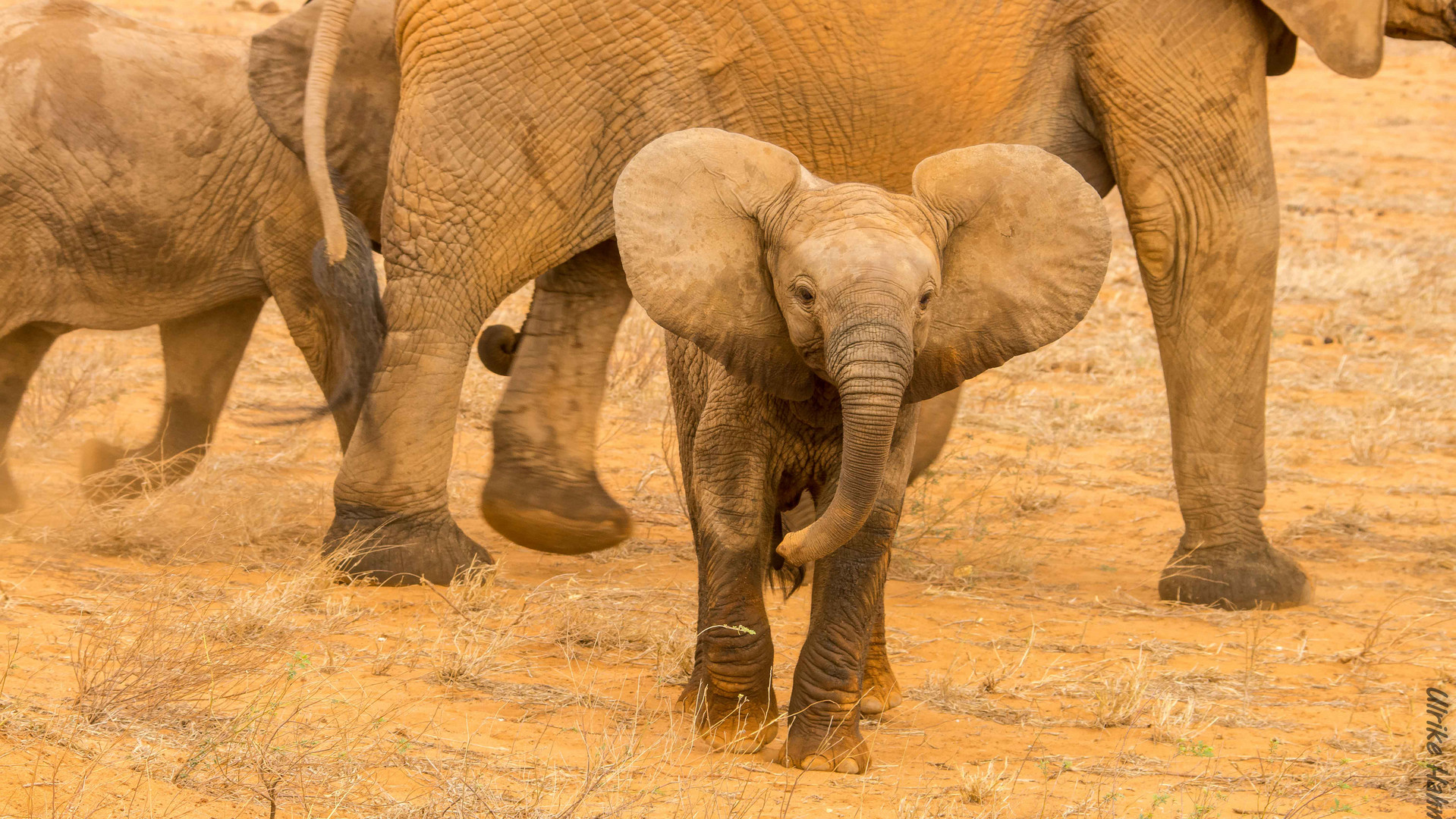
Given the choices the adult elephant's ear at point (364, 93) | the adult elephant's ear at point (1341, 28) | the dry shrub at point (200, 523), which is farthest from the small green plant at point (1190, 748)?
the adult elephant's ear at point (364, 93)

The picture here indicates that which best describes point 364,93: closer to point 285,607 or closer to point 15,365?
point 15,365

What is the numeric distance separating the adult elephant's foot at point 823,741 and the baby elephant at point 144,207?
224 centimetres

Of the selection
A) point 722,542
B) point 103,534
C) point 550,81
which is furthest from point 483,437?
point 722,542

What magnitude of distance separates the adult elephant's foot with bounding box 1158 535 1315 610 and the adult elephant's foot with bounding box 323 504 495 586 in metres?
2.18

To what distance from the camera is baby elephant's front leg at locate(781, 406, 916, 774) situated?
3338mm

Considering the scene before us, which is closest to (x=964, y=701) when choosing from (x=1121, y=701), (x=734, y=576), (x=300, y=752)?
(x=1121, y=701)

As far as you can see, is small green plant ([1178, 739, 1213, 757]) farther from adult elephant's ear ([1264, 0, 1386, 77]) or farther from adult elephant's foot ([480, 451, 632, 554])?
adult elephant's ear ([1264, 0, 1386, 77])

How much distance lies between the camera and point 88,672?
3365mm

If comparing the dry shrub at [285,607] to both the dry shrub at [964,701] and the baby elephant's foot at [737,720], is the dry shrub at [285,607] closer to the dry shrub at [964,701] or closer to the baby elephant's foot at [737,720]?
the baby elephant's foot at [737,720]

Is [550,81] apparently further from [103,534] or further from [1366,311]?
[1366,311]

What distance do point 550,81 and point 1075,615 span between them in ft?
7.21

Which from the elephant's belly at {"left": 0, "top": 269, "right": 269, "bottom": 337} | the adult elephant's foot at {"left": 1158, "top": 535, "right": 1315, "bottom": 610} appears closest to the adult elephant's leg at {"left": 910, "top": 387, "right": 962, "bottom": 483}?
the adult elephant's foot at {"left": 1158, "top": 535, "right": 1315, "bottom": 610}

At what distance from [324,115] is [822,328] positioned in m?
2.15

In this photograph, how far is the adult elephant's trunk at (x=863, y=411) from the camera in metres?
2.82
